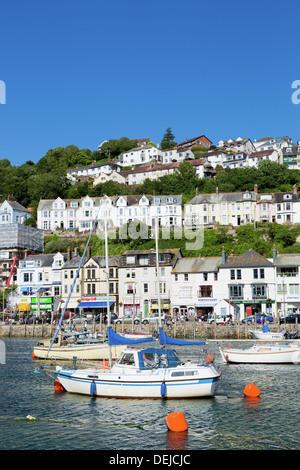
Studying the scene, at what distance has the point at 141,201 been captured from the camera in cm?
10556

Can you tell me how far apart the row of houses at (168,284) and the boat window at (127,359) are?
127 ft

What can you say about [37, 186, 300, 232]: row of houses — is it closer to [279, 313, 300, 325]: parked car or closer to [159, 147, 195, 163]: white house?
[279, 313, 300, 325]: parked car

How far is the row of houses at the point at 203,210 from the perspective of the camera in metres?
97.9

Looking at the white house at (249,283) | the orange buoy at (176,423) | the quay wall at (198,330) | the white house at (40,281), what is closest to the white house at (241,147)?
the white house at (40,281)

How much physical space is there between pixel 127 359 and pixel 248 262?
46.0 meters

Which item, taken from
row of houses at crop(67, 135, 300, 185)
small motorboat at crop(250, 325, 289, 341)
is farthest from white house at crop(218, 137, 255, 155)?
small motorboat at crop(250, 325, 289, 341)

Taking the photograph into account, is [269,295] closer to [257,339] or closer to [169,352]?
[257,339]

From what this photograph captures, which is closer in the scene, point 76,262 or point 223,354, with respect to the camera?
point 223,354

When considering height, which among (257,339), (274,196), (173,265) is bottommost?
(257,339)

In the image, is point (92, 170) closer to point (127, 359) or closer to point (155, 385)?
point (127, 359)

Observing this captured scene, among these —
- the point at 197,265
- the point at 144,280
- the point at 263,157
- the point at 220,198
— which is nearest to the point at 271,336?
the point at 197,265
